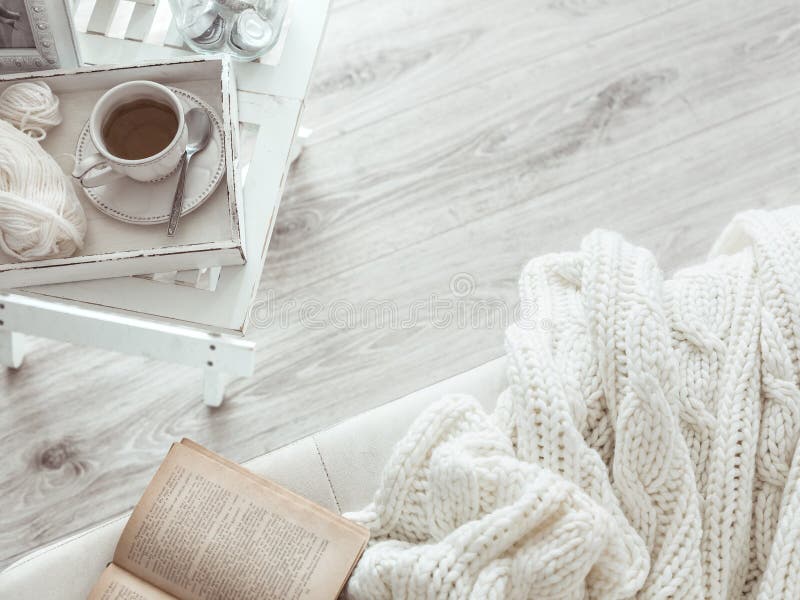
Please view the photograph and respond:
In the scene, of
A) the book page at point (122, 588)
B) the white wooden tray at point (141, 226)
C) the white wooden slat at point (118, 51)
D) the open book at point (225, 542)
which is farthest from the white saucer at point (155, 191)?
the book page at point (122, 588)

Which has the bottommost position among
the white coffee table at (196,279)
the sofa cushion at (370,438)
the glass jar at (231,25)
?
the sofa cushion at (370,438)

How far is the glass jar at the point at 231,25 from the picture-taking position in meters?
0.84

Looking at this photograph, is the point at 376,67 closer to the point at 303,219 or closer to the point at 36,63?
the point at 303,219

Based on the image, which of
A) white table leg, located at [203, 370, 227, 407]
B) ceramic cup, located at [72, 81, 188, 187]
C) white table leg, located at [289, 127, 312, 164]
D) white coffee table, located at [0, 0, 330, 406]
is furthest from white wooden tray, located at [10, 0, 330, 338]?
white table leg, located at [289, 127, 312, 164]

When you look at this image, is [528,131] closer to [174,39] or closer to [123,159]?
[174,39]

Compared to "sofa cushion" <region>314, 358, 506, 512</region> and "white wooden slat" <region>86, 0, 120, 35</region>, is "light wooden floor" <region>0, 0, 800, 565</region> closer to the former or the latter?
"sofa cushion" <region>314, 358, 506, 512</region>

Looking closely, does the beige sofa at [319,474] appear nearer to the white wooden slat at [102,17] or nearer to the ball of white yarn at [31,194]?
the ball of white yarn at [31,194]

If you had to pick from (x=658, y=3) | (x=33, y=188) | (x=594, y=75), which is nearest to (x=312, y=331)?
(x=33, y=188)

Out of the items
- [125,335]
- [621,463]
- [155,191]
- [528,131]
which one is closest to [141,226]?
[155,191]

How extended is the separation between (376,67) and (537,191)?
366 mm

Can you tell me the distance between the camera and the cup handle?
2.43 feet

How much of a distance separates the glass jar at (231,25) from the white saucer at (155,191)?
0.46ft

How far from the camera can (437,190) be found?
127 cm

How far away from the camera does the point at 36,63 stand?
2.71 feet
